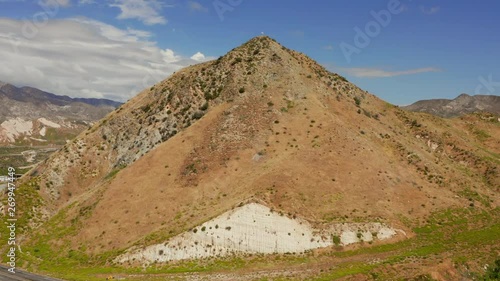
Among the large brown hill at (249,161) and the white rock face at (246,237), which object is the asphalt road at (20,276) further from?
the white rock face at (246,237)

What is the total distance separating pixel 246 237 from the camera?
6100 cm

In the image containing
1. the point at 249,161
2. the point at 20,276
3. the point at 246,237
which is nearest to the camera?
the point at 20,276

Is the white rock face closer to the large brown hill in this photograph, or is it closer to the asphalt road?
the large brown hill

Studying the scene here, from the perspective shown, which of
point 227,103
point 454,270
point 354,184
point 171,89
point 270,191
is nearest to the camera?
point 454,270

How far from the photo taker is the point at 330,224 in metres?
63.6

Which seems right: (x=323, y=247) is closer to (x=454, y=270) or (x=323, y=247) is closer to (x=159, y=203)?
(x=454, y=270)

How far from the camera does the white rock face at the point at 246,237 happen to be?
59.7 meters

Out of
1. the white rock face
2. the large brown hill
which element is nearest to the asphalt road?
the large brown hill

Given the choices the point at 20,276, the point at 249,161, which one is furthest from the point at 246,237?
the point at 20,276

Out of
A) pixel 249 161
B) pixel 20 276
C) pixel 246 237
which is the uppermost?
pixel 249 161

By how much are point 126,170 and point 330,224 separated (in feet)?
146

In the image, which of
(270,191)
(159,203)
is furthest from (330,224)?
(159,203)

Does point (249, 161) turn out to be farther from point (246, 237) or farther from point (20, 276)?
point (20, 276)

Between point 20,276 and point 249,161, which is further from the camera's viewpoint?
point 249,161
